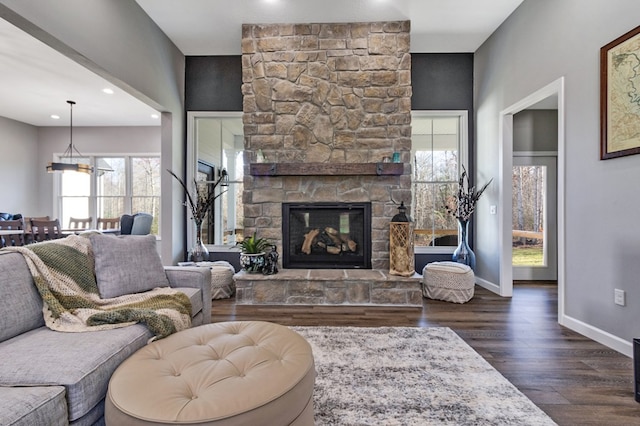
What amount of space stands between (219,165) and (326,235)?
2031mm

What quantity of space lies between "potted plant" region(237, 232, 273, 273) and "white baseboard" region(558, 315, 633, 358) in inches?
119

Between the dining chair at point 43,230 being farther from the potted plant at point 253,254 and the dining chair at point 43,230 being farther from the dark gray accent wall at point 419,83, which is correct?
the potted plant at point 253,254

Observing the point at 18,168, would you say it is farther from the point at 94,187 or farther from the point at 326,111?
the point at 326,111

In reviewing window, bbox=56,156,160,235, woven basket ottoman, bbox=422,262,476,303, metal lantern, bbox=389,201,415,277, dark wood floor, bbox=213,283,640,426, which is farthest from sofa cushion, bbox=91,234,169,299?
window, bbox=56,156,160,235

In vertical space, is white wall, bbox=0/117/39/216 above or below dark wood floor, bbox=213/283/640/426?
above

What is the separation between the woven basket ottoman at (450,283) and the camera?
3.72 meters

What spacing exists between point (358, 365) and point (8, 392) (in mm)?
1731

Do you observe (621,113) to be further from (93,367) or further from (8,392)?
(8,392)

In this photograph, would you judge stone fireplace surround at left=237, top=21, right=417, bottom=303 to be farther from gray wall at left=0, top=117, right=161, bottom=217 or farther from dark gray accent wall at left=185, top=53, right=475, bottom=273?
gray wall at left=0, top=117, right=161, bottom=217

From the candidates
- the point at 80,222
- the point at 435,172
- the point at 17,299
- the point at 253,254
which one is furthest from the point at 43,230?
the point at 435,172

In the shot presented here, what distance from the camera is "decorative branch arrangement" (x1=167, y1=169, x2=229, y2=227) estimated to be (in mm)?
4426

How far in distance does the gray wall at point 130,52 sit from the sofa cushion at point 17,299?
5.65ft

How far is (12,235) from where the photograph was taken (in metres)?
4.24

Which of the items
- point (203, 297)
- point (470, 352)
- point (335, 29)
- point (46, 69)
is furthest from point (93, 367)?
point (46, 69)
